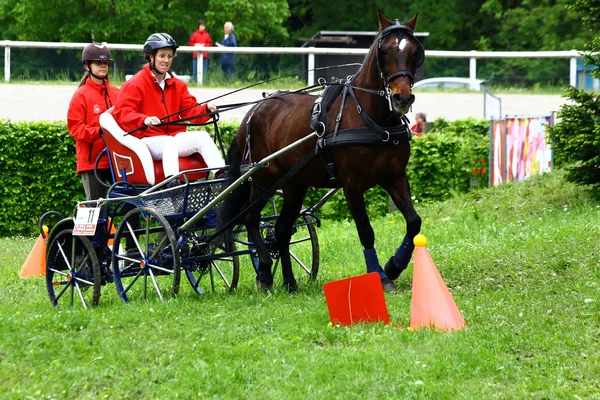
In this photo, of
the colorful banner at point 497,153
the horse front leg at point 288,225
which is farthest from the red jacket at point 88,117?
the colorful banner at point 497,153

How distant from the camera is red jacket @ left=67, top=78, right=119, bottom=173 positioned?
10203 millimetres

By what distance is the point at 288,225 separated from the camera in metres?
9.55

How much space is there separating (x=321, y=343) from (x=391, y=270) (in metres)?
1.78

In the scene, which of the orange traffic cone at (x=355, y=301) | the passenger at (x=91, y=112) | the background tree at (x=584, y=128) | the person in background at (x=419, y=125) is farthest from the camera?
the person in background at (x=419, y=125)

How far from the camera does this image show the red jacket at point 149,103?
923cm

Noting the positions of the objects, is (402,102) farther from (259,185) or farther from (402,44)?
(259,185)

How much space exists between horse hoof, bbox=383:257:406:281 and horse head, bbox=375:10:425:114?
58.1 inches

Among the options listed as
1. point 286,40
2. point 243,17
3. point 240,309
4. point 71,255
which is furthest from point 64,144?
point 286,40

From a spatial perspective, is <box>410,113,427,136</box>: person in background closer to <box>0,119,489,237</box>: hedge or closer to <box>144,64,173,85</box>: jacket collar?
<box>0,119,489,237</box>: hedge

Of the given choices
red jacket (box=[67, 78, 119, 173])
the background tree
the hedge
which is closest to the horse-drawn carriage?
red jacket (box=[67, 78, 119, 173])

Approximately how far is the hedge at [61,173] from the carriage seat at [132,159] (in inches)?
259

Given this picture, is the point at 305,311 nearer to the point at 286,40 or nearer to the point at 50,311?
the point at 50,311

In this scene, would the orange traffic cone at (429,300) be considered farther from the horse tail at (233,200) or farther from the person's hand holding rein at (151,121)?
the person's hand holding rein at (151,121)

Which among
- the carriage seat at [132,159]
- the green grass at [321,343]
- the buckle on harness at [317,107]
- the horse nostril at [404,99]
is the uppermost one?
the horse nostril at [404,99]
